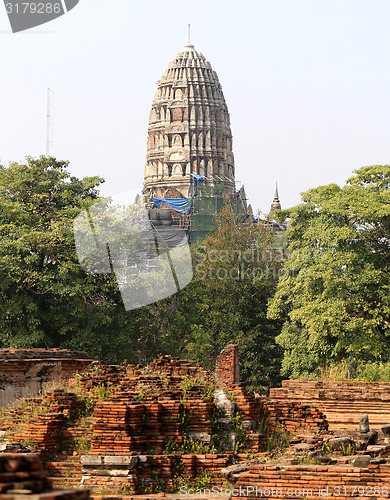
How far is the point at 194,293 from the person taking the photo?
3622 cm

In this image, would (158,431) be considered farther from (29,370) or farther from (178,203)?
(178,203)

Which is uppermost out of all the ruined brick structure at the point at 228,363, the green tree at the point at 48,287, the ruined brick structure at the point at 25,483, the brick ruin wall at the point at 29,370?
the green tree at the point at 48,287

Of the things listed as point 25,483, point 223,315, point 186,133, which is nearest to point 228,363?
point 223,315

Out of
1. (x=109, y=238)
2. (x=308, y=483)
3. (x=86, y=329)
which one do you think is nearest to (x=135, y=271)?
(x=109, y=238)

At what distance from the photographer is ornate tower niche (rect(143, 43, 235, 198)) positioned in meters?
75.8

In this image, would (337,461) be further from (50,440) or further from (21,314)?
(21,314)

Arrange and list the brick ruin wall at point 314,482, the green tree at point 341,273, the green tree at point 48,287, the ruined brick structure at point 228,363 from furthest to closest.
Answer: the green tree at point 48,287, the green tree at point 341,273, the ruined brick structure at point 228,363, the brick ruin wall at point 314,482

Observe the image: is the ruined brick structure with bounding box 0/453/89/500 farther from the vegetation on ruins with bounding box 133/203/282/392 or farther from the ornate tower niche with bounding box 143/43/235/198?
the ornate tower niche with bounding box 143/43/235/198

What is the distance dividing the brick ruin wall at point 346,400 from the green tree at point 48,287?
946cm

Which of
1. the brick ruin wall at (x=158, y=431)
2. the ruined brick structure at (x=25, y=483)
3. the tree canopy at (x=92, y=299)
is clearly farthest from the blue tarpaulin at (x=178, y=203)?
the ruined brick structure at (x=25, y=483)

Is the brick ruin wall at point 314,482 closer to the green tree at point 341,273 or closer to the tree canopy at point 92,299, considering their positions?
the green tree at point 341,273

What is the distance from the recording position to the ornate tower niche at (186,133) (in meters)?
75.8

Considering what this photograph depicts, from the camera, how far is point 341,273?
88.1 feet

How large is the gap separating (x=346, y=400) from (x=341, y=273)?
8.43 metres
